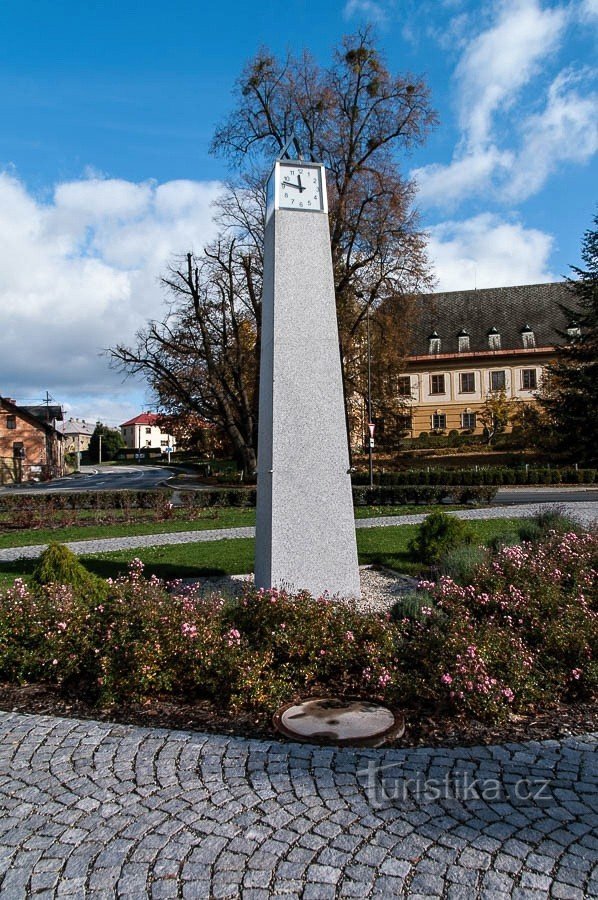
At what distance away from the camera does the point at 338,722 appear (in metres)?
4.17

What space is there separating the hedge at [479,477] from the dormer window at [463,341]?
2161 cm

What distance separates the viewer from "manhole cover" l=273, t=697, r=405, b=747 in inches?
155

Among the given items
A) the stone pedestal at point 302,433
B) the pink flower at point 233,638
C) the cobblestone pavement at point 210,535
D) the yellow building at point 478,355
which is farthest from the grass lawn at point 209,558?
the yellow building at point 478,355

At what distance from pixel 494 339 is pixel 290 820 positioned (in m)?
50.3

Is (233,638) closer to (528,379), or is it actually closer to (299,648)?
(299,648)

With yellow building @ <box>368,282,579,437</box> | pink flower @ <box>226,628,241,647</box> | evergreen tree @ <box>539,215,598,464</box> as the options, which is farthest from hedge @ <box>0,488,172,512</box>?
yellow building @ <box>368,282,579,437</box>

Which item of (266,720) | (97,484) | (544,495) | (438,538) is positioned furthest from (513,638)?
(97,484)

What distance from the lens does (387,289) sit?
29188mm

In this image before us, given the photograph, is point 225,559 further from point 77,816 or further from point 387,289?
point 387,289

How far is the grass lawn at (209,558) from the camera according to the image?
10.1 meters

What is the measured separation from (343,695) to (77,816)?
2.12 meters

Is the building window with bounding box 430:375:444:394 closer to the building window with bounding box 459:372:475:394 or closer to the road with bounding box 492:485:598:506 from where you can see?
the building window with bounding box 459:372:475:394

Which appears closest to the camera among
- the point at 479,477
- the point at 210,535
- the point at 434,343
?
the point at 210,535

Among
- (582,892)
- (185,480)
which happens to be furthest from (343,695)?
(185,480)
